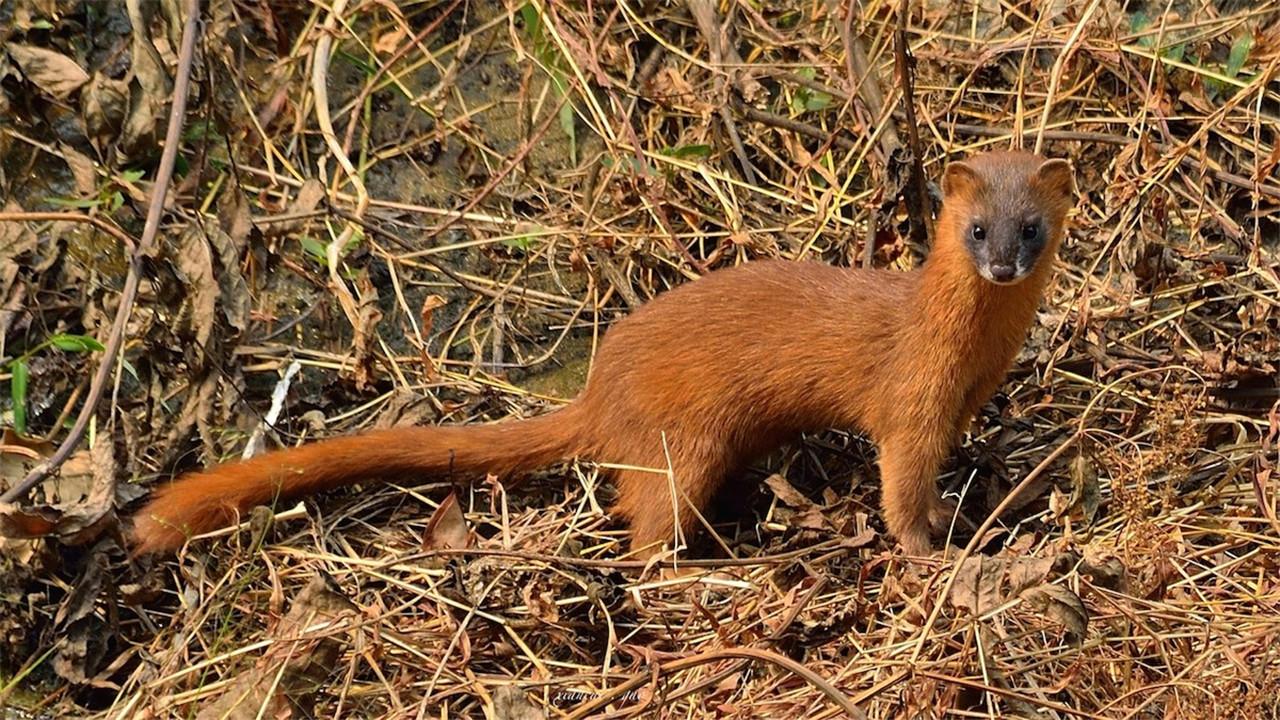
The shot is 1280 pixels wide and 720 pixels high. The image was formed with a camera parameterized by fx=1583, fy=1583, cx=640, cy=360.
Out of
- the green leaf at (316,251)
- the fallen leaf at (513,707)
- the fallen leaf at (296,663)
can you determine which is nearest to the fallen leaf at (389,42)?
the green leaf at (316,251)

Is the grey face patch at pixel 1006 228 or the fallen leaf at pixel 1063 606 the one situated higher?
the grey face patch at pixel 1006 228

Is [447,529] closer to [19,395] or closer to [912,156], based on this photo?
[19,395]

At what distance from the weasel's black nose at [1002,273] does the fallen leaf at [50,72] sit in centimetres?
231

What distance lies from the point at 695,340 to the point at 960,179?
0.83 m

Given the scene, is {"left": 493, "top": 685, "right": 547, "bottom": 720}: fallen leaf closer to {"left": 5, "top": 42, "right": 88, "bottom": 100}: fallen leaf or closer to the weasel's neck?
the weasel's neck

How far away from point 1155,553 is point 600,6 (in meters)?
2.83

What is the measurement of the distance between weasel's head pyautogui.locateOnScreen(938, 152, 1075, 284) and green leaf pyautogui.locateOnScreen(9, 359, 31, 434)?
2.52 m

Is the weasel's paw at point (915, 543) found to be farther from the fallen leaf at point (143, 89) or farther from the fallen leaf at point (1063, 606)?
the fallen leaf at point (143, 89)

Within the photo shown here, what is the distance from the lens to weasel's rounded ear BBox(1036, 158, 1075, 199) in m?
3.98

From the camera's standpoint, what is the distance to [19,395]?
429 cm

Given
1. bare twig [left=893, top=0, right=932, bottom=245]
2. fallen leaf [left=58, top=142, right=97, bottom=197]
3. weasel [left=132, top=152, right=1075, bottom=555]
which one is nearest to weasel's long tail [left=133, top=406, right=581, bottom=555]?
weasel [left=132, top=152, right=1075, bottom=555]

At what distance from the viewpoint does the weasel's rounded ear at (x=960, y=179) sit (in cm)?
403

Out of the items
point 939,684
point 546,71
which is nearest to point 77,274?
point 546,71

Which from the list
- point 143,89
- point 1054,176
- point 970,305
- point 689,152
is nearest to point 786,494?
point 970,305
